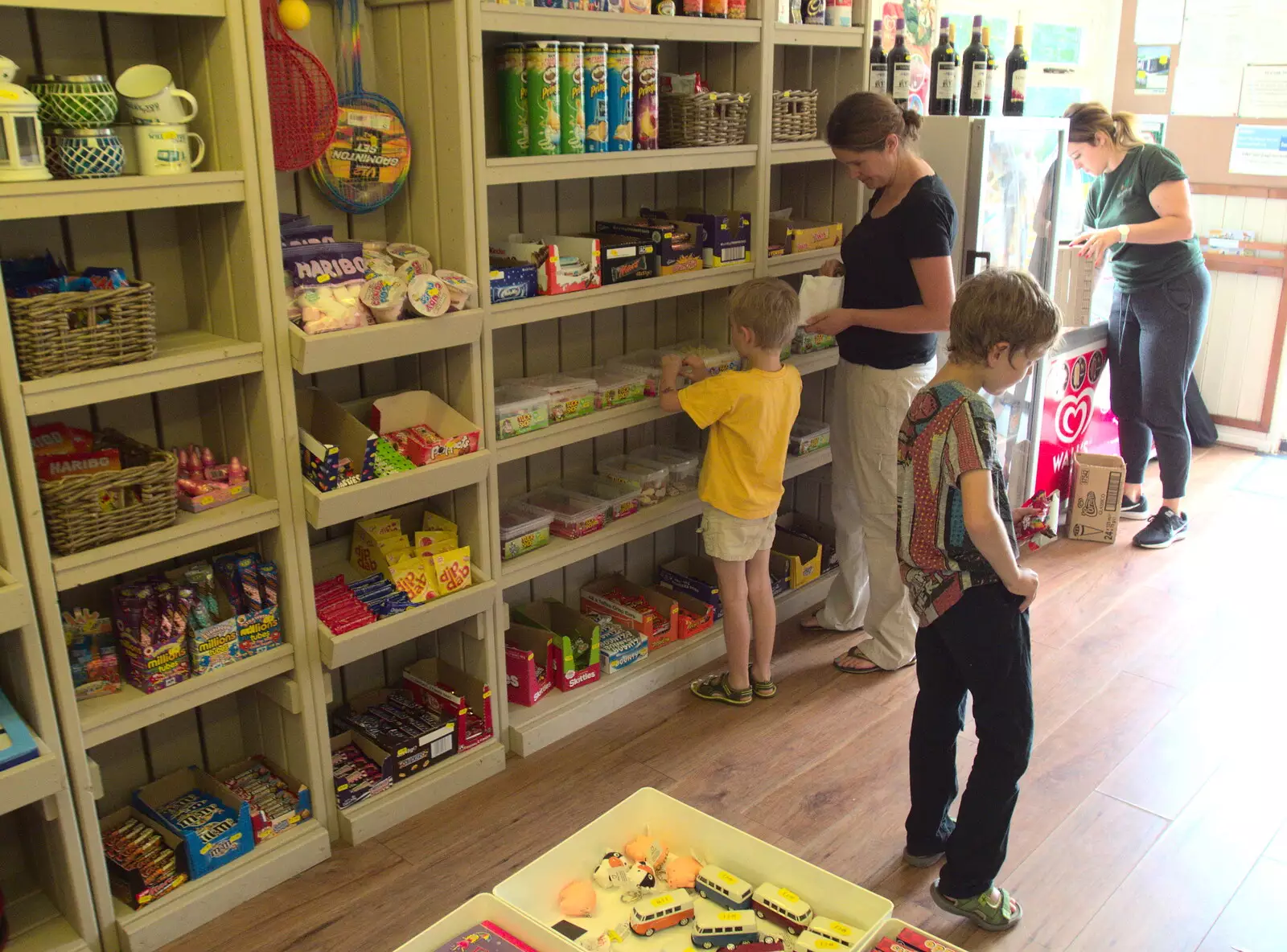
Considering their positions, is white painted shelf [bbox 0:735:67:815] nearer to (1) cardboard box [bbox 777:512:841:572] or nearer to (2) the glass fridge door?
(1) cardboard box [bbox 777:512:841:572]

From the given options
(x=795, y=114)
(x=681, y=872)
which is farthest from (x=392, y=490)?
(x=795, y=114)

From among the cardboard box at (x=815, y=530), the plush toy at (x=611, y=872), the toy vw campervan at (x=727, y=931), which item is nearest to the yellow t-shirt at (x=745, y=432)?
the cardboard box at (x=815, y=530)

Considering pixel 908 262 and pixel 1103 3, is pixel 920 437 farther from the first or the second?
pixel 1103 3

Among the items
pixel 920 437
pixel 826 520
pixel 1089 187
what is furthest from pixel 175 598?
pixel 1089 187

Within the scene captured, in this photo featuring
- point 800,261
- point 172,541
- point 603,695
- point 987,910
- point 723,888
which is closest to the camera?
point 723,888

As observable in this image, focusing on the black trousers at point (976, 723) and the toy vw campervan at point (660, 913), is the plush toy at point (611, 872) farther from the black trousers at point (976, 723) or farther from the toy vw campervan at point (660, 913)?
the black trousers at point (976, 723)

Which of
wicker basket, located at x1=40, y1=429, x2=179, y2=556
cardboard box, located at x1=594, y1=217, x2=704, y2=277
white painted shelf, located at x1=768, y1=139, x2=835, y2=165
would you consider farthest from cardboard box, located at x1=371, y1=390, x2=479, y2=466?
white painted shelf, located at x1=768, y1=139, x2=835, y2=165

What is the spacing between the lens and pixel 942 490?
7.13ft

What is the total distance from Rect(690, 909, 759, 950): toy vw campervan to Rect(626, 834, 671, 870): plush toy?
187 millimetres

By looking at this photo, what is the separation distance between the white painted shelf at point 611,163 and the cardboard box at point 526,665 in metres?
1.29

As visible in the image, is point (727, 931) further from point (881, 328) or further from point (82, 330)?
point (881, 328)

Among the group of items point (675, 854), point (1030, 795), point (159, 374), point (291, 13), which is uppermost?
point (291, 13)

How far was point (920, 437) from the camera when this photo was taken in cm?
219

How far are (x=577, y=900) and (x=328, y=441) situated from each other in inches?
49.7
